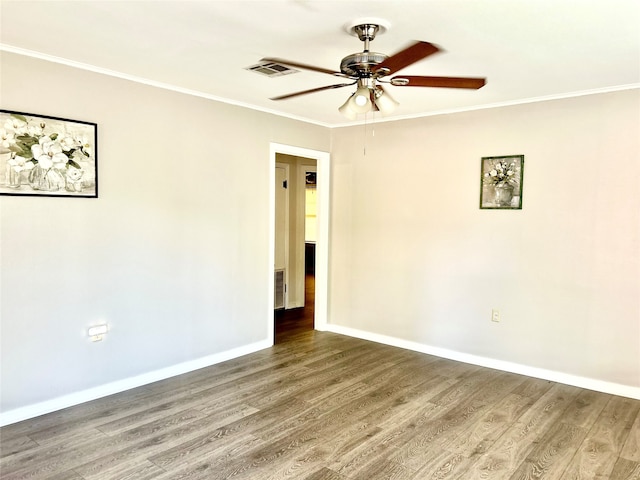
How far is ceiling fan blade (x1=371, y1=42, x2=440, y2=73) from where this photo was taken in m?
1.90

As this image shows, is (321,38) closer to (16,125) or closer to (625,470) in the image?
(16,125)

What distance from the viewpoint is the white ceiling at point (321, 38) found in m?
2.12

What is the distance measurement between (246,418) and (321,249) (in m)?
2.51

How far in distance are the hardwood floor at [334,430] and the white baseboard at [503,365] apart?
0.27 ft

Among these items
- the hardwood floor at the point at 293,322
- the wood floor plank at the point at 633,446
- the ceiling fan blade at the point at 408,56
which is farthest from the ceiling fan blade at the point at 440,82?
the hardwood floor at the point at 293,322

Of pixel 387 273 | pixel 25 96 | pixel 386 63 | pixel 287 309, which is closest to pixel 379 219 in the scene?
pixel 387 273

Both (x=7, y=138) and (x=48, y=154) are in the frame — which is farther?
(x=48, y=154)

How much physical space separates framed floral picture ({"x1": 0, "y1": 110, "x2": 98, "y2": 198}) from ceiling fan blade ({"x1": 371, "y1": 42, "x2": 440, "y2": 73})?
2097 millimetres

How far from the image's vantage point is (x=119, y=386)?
340 cm

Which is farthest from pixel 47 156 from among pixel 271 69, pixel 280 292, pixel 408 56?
pixel 280 292

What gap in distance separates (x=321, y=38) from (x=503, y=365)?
318 centimetres

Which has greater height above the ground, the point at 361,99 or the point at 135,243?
the point at 361,99

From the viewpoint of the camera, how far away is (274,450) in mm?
2613

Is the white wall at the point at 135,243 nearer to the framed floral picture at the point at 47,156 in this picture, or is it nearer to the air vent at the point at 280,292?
the framed floral picture at the point at 47,156
